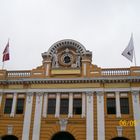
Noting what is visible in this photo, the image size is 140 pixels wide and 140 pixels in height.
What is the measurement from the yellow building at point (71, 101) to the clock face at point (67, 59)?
125 millimetres

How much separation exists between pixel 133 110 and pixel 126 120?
1366 millimetres

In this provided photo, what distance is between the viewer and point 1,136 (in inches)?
1336

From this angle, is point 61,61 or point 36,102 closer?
point 36,102

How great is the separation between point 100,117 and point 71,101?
3875 mm

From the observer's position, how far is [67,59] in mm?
37219

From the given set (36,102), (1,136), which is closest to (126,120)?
(36,102)

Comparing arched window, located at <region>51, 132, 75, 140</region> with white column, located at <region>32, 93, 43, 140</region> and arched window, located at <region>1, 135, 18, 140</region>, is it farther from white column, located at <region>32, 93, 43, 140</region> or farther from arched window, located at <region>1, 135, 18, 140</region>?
arched window, located at <region>1, 135, 18, 140</region>

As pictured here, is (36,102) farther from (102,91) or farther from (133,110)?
(133,110)

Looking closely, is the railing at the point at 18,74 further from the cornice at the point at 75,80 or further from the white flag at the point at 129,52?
the white flag at the point at 129,52

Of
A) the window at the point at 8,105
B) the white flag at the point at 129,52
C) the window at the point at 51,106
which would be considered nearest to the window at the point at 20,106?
the window at the point at 8,105

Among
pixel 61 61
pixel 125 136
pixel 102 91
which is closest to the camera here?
pixel 125 136

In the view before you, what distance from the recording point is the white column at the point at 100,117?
106 feet

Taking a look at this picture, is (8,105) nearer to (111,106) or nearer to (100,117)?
(100,117)
